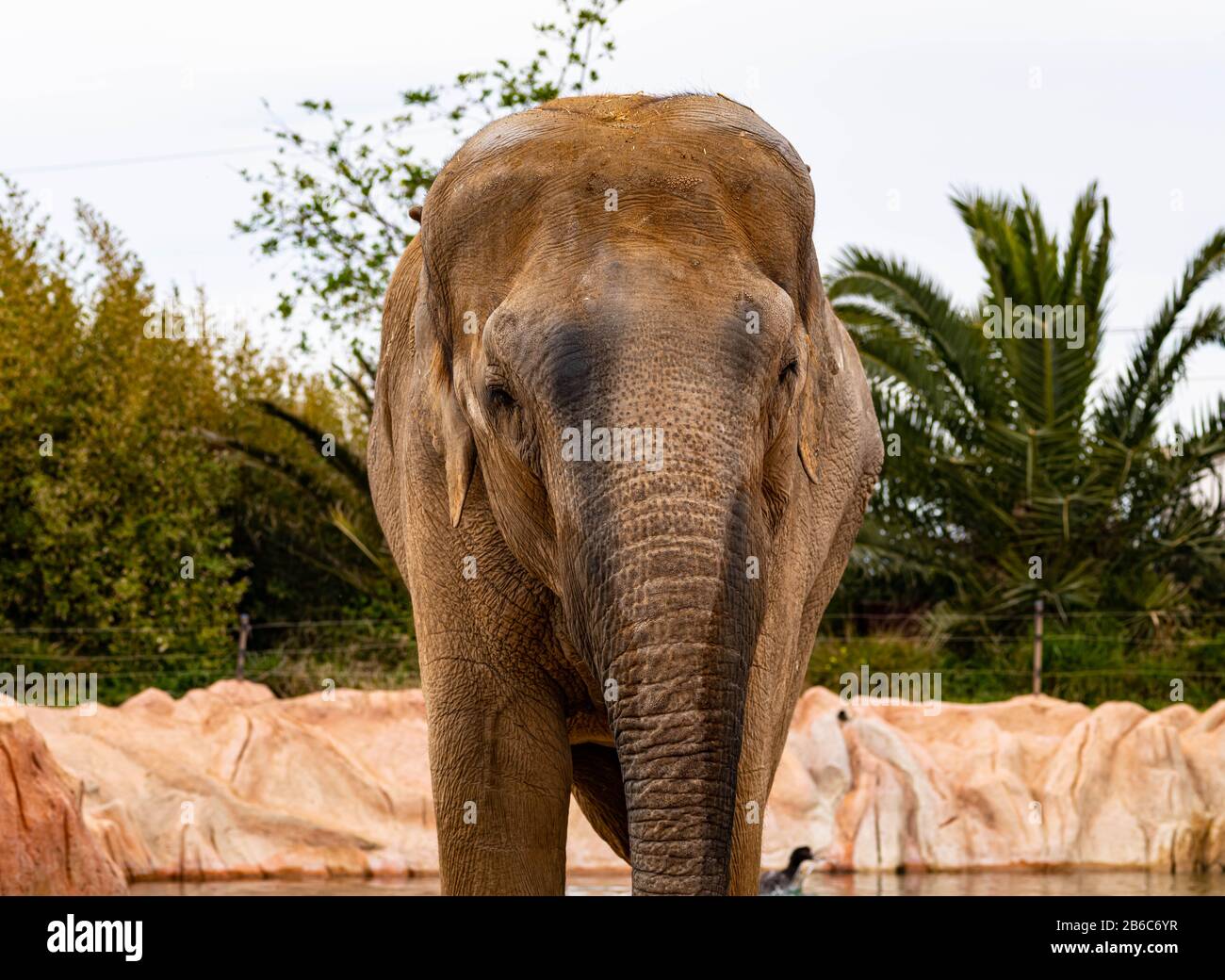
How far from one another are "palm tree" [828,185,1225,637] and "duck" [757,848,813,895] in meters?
6.94

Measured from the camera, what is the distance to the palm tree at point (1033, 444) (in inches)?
659

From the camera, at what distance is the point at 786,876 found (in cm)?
998

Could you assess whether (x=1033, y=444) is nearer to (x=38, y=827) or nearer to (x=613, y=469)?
(x=38, y=827)

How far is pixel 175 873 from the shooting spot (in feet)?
34.7

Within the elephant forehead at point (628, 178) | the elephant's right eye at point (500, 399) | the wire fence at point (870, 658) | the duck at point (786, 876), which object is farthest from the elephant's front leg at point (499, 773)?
the wire fence at point (870, 658)

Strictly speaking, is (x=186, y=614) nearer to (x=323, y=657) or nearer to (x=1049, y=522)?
(x=323, y=657)

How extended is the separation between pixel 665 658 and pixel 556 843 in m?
1.26

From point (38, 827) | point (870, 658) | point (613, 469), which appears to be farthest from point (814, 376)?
point (870, 658)

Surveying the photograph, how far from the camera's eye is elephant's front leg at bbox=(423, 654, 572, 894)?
4270 millimetres

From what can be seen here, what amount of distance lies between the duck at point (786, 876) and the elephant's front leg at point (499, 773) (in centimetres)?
571

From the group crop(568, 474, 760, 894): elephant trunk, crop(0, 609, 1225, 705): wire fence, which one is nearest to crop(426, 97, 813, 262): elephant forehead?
crop(568, 474, 760, 894): elephant trunk

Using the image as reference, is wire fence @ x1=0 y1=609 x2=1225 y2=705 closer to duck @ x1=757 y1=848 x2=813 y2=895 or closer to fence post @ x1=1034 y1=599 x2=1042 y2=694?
fence post @ x1=1034 y1=599 x2=1042 y2=694

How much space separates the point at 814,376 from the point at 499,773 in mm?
1207
